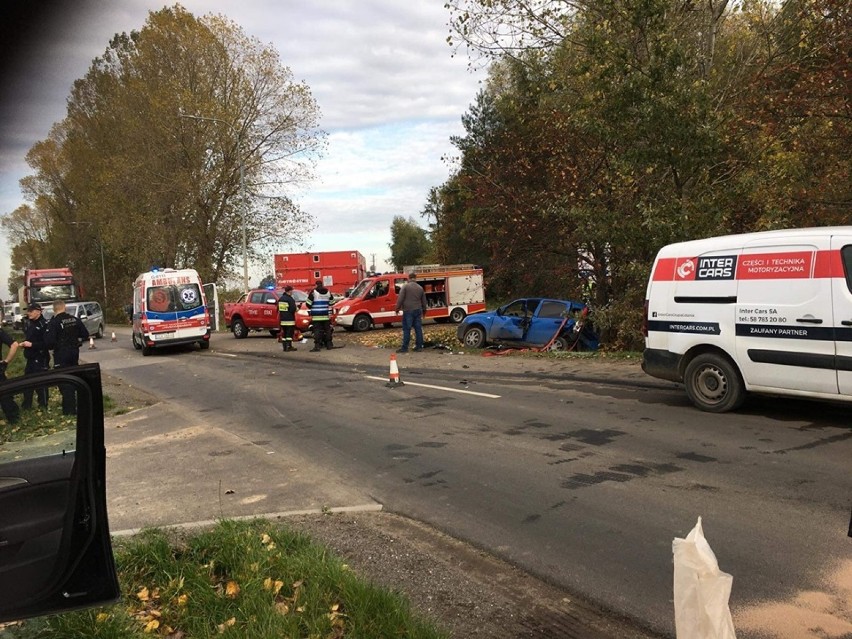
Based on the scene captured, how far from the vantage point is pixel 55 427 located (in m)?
2.92

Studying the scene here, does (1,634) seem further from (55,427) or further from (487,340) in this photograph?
(487,340)

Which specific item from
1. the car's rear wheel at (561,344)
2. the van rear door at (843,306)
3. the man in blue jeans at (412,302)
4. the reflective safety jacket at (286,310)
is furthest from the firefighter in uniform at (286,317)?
the van rear door at (843,306)

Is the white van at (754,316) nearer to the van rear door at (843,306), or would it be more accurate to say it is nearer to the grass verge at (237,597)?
the van rear door at (843,306)

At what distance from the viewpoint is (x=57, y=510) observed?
271 centimetres

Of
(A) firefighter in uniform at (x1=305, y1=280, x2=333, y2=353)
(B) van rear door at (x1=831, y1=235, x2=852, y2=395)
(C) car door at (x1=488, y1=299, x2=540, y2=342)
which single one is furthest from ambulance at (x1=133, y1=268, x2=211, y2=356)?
(B) van rear door at (x1=831, y1=235, x2=852, y2=395)

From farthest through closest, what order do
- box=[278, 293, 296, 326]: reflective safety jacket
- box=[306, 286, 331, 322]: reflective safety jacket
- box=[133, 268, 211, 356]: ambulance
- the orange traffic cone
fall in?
box=[133, 268, 211, 356]: ambulance < box=[278, 293, 296, 326]: reflective safety jacket < box=[306, 286, 331, 322]: reflective safety jacket < the orange traffic cone

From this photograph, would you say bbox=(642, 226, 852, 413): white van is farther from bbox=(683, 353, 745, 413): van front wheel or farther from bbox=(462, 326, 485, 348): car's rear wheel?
bbox=(462, 326, 485, 348): car's rear wheel

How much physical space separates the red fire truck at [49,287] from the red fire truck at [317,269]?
12.0 metres

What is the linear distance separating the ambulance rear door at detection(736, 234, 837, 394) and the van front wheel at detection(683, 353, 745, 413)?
0.58 feet

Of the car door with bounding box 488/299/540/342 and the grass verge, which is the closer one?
the grass verge

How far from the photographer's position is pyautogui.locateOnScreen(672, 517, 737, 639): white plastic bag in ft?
6.95

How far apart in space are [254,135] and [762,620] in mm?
36136

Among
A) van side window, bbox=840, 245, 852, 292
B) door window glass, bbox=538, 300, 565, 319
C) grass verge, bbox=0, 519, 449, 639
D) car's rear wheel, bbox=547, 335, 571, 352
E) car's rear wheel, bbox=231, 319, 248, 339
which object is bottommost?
grass verge, bbox=0, 519, 449, 639

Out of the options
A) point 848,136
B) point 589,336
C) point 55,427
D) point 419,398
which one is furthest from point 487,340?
point 55,427
